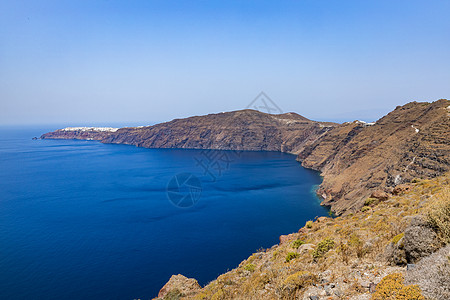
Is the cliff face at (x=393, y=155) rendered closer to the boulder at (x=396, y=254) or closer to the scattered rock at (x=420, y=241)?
Answer: the boulder at (x=396, y=254)

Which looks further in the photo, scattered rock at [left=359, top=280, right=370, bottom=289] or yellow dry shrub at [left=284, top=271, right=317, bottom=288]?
yellow dry shrub at [left=284, top=271, right=317, bottom=288]

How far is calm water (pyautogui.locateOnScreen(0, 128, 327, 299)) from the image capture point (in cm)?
3731

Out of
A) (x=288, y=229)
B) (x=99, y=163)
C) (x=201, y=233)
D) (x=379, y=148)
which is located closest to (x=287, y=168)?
(x=379, y=148)

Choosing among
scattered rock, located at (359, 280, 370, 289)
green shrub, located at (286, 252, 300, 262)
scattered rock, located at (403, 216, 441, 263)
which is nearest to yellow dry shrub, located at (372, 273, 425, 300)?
scattered rock, located at (359, 280, 370, 289)

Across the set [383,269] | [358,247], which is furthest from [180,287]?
[383,269]

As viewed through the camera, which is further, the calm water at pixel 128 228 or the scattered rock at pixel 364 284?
the calm water at pixel 128 228

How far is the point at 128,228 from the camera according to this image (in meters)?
55.5

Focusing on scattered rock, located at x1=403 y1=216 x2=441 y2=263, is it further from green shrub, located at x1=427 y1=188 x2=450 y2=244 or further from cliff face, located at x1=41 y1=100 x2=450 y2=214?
cliff face, located at x1=41 y1=100 x2=450 y2=214

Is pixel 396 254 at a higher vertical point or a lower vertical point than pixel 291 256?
higher

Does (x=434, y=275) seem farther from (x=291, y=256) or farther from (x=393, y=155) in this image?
(x=393, y=155)

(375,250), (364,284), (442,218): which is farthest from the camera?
(375,250)

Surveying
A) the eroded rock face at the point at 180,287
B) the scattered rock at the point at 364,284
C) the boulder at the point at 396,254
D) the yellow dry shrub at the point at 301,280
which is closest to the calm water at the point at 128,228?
the eroded rock face at the point at 180,287

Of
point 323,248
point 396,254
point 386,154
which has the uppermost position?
point 386,154

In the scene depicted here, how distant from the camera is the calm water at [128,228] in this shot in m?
37.3
